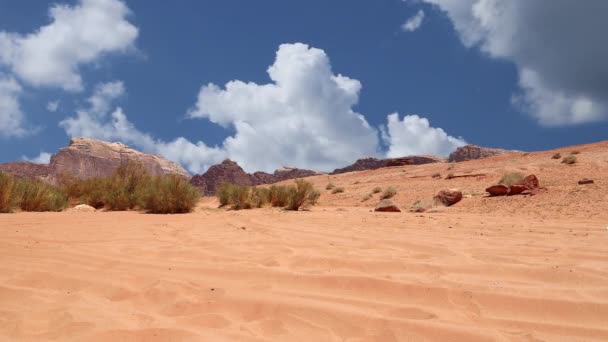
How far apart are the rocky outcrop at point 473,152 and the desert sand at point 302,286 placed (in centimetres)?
5975

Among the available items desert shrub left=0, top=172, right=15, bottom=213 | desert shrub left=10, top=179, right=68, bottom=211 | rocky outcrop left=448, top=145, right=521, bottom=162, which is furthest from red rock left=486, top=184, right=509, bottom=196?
rocky outcrop left=448, top=145, right=521, bottom=162

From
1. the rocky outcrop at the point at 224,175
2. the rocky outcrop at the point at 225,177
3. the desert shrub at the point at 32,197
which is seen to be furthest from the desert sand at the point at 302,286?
the rocky outcrop at the point at 224,175

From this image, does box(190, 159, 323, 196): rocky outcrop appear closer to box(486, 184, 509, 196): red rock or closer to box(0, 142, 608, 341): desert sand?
box(486, 184, 509, 196): red rock

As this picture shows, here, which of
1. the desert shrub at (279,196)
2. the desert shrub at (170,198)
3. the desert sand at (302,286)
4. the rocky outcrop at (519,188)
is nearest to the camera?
the desert sand at (302,286)

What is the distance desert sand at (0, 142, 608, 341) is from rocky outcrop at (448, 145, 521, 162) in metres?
59.7

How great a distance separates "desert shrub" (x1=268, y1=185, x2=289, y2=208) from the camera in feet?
41.5

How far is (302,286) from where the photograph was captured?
10.1ft

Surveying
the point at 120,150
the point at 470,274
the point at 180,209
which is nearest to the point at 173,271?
the point at 470,274

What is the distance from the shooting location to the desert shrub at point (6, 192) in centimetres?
895

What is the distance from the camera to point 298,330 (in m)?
2.27

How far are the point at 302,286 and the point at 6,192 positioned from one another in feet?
27.8

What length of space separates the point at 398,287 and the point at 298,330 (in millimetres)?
921

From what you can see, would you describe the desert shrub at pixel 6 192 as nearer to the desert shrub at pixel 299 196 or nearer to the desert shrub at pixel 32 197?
the desert shrub at pixel 32 197

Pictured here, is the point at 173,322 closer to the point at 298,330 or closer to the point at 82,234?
the point at 298,330
